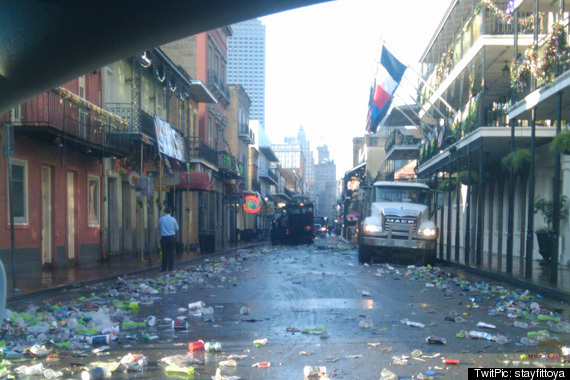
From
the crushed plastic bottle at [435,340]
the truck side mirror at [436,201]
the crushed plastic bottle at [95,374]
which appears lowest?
the crushed plastic bottle at [435,340]

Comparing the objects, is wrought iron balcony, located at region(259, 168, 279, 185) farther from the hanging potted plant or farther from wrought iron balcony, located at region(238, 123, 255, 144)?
the hanging potted plant

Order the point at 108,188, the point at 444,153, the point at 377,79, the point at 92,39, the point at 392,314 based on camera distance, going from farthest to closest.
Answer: the point at 377,79, the point at 444,153, the point at 108,188, the point at 392,314, the point at 92,39

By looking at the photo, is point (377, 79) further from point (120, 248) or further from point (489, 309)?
point (489, 309)

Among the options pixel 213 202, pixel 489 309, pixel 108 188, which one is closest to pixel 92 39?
pixel 489 309

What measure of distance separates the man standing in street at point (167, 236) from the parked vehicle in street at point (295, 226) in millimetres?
26396

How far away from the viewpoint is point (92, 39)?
3037 mm

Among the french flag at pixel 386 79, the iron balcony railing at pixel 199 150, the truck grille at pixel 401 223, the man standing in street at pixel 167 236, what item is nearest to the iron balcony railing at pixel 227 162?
the iron balcony railing at pixel 199 150

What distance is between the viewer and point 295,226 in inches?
1757

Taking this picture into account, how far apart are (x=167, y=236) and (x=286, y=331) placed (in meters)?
10.5

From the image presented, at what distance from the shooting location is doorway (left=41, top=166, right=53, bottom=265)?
61.4ft

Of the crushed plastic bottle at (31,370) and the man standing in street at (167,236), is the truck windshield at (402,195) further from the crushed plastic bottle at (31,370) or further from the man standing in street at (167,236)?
the crushed plastic bottle at (31,370)

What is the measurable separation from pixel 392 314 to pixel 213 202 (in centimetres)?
3786

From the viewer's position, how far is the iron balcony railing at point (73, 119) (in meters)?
16.2

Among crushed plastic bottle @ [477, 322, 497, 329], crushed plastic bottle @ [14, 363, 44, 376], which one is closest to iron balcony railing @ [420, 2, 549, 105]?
crushed plastic bottle @ [477, 322, 497, 329]
